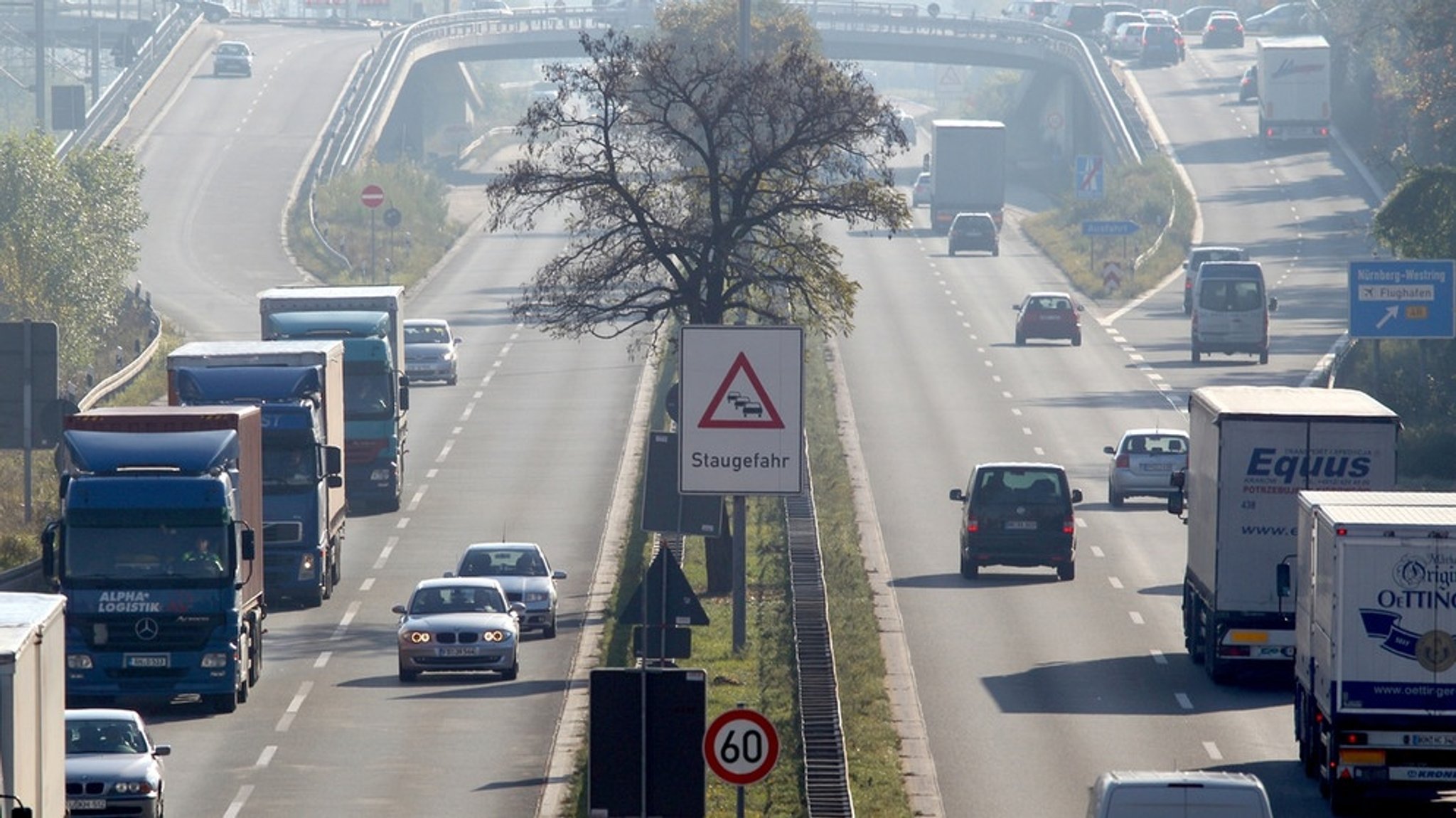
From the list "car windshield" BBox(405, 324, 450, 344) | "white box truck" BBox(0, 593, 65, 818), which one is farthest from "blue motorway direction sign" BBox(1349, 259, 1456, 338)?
"white box truck" BBox(0, 593, 65, 818)

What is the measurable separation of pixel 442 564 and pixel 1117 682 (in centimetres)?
1430

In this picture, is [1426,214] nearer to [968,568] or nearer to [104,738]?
[968,568]

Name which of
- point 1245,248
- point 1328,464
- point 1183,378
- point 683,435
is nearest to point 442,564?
point 1328,464

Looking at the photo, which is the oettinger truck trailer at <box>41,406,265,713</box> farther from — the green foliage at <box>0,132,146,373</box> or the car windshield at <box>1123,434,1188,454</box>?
the green foliage at <box>0,132,146,373</box>

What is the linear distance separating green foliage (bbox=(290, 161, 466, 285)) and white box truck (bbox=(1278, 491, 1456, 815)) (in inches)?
2417

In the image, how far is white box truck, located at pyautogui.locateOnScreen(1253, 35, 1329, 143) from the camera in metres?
104

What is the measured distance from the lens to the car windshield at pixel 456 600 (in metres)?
34.7

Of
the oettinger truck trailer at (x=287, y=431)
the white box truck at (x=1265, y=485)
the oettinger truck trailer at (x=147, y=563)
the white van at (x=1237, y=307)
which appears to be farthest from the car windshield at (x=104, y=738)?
the white van at (x=1237, y=307)

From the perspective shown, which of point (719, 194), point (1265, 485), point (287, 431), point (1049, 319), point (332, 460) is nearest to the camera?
point (1265, 485)

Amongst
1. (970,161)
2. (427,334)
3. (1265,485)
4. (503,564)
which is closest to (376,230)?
(970,161)

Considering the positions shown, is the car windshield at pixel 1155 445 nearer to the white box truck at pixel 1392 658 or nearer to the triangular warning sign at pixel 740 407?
the white box truck at pixel 1392 658

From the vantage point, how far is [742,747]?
58.9 ft

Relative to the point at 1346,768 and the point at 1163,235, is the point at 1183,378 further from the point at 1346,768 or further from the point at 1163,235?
the point at 1346,768

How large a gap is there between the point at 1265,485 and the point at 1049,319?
138ft
